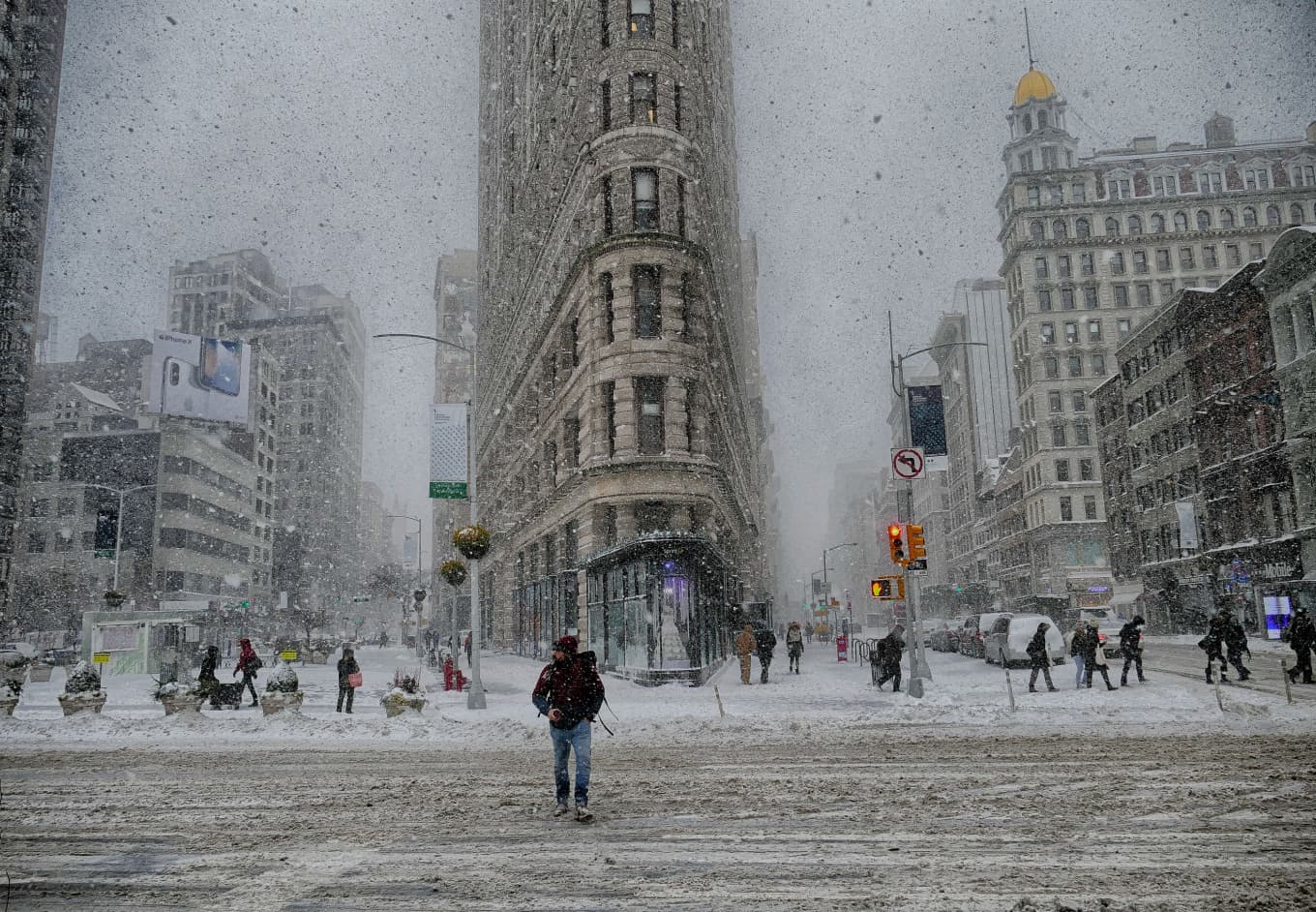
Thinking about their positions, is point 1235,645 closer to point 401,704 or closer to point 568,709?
point 401,704

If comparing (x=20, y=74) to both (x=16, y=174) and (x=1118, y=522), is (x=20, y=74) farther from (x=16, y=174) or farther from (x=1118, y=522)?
(x=1118, y=522)

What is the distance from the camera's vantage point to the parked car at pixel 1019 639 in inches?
1164

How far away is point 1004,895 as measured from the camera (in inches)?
224

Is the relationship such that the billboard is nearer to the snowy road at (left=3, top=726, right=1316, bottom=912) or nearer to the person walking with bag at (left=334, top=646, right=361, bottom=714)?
the person walking with bag at (left=334, top=646, right=361, bottom=714)

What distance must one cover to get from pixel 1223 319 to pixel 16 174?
104 meters

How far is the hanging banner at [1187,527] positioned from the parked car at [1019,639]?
28.4 meters

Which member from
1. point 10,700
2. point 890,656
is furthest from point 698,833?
point 10,700

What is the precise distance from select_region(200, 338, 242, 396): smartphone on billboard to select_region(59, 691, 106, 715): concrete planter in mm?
72278

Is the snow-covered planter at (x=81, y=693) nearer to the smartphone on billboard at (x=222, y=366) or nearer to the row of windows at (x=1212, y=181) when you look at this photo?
the smartphone on billboard at (x=222, y=366)

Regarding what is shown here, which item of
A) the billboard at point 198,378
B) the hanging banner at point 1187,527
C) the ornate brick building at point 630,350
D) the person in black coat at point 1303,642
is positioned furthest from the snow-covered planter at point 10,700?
the billboard at point 198,378

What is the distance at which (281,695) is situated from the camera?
1900cm

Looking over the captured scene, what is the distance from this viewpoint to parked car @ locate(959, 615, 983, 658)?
37.0m

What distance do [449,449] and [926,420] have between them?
13017mm

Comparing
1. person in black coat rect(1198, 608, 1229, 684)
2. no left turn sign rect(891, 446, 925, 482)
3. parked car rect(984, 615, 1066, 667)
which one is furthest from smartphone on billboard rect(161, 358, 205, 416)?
person in black coat rect(1198, 608, 1229, 684)
